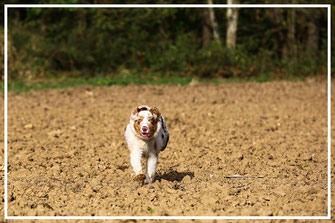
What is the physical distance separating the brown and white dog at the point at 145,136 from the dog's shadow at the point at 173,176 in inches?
24.5

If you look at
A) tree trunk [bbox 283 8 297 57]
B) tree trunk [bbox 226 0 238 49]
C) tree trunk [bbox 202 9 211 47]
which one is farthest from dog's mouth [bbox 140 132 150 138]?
tree trunk [bbox 202 9 211 47]

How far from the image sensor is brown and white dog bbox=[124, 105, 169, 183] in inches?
168

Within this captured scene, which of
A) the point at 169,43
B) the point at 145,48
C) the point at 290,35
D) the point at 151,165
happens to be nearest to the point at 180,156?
the point at 151,165

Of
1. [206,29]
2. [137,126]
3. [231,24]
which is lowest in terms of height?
[137,126]

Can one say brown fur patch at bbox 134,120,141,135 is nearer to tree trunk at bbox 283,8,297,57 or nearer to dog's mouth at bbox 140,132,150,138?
dog's mouth at bbox 140,132,150,138

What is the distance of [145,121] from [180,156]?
249 cm

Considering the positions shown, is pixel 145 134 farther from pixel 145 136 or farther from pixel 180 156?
pixel 180 156

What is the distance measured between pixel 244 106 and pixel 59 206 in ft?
24.2

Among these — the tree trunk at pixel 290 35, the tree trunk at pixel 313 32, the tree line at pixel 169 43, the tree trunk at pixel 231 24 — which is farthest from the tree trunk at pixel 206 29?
the tree trunk at pixel 313 32

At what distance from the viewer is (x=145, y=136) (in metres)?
4.30

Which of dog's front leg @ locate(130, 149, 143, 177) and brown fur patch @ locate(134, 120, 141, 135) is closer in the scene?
brown fur patch @ locate(134, 120, 141, 135)

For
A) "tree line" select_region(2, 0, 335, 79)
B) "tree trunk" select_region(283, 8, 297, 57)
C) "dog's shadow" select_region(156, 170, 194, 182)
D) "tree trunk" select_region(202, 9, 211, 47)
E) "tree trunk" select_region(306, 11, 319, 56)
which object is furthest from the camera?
"tree trunk" select_region(202, 9, 211, 47)

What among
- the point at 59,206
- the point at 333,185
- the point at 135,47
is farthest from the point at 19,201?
the point at 135,47

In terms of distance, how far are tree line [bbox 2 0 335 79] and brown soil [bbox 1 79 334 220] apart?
13.4 feet
